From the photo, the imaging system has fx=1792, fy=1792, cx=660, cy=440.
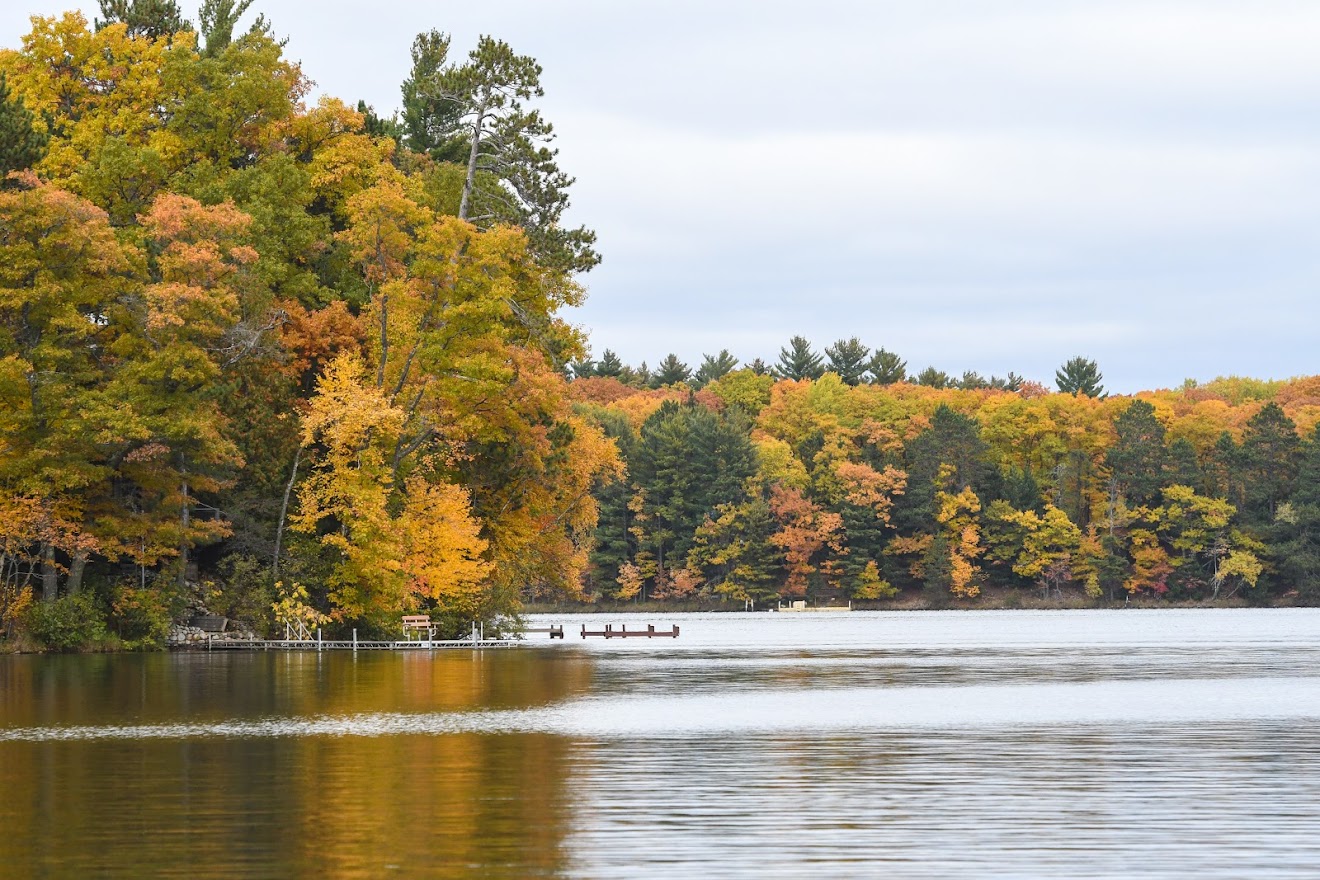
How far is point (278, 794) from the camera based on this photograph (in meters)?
23.0

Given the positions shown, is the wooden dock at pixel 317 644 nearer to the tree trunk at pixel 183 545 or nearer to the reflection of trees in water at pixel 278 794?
the tree trunk at pixel 183 545

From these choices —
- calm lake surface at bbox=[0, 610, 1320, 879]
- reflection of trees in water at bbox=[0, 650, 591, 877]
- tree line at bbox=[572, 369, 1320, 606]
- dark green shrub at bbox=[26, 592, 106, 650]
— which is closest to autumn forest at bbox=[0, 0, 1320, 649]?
dark green shrub at bbox=[26, 592, 106, 650]

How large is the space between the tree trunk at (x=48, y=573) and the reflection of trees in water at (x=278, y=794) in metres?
21.7

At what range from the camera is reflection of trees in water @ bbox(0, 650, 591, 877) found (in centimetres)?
1773

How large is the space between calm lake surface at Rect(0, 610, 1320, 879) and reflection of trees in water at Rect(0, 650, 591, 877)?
0.07 meters

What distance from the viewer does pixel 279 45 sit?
75.6 metres

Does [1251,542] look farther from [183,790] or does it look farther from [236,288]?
[183,790]

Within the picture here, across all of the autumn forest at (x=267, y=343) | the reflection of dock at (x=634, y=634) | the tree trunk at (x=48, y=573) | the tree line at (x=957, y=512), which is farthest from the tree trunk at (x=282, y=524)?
the tree line at (x=957, y=512)

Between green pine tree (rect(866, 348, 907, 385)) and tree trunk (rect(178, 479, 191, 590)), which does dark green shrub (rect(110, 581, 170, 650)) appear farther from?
green pine tree (rect(866, 348, 907, 385))

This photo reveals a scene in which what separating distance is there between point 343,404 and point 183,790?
1752 inches

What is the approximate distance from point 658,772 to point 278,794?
5589mm

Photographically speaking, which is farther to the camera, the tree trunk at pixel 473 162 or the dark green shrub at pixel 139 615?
the tree trunk at pixel 473 162

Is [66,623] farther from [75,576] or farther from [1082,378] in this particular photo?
[1082,378]

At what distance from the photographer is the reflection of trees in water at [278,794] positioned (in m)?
17.7
